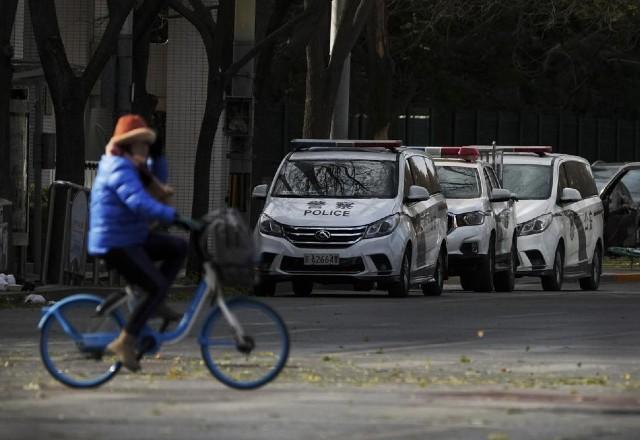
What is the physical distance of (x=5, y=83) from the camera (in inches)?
969

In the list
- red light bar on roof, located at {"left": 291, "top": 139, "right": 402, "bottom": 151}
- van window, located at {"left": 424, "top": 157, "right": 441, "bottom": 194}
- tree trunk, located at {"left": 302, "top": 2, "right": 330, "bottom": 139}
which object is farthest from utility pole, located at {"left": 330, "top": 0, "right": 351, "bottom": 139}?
red light bar on roof, located at {"left": 291, "top": 139, "right": 402, "bottom": 151}

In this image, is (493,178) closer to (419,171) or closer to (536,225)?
(536,225)

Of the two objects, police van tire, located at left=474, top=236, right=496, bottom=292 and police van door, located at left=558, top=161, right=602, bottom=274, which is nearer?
police van tire, located at left=474, top=236, right=496, bottom=292

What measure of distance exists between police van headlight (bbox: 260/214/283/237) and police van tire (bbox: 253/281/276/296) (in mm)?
743

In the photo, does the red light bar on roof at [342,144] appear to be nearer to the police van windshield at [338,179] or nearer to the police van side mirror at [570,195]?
the police van windshield at [338,179]

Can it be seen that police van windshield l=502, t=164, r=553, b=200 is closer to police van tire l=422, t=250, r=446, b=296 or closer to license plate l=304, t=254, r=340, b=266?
police van tire l=422, t=250, r=446, b=296

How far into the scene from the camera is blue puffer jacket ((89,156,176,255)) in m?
12.6

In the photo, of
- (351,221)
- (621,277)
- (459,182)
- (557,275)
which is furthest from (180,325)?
(621,277)

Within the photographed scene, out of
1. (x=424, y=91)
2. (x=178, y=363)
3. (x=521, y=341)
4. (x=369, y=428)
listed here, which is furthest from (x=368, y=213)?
(x=424, y=91)

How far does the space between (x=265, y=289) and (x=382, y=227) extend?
5.71ft

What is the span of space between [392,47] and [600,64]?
34.9 feet

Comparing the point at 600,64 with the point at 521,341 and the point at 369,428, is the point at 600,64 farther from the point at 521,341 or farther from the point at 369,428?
the point at 369,428

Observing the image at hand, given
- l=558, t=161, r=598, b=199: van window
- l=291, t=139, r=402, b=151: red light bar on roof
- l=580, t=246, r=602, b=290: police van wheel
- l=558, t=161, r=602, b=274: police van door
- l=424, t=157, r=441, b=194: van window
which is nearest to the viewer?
l=291, t=139, r=402, b=151: red light bar on roof

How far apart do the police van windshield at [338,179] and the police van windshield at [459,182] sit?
3271 millimetres
